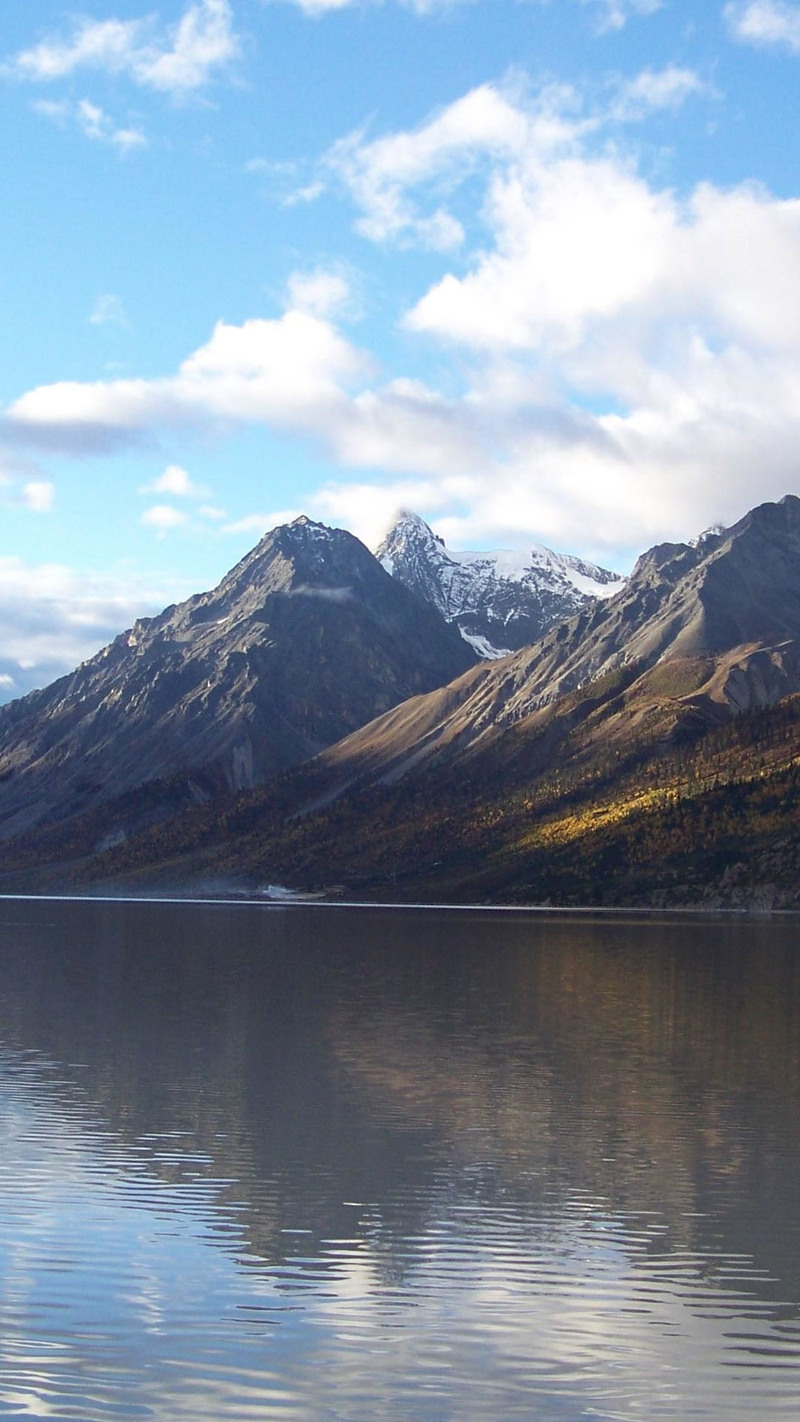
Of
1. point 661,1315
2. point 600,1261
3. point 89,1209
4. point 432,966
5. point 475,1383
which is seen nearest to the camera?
point 475,1383

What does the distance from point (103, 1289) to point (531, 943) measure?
145469 mm

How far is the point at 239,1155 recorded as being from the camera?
40844 millimetres

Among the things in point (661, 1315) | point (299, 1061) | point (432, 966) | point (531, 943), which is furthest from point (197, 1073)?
point (531, 943)

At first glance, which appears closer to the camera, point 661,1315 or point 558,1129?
point 661,1315

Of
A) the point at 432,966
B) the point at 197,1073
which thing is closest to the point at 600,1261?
the point at 197,1073

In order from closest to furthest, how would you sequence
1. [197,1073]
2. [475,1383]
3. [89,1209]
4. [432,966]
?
[475,1383] → [89,1209] → [197,1073] → [432,966]

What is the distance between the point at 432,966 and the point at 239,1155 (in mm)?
84952

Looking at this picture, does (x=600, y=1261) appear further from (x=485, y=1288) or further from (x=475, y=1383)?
(x=475, y=1383)

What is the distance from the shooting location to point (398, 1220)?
3409 centimetres

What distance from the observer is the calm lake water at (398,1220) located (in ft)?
77.3

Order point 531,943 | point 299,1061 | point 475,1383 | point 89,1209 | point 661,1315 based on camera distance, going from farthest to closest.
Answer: point 531,943 < point 299,1061 < point 89,1209 < point 661,1315 < point 475,1383

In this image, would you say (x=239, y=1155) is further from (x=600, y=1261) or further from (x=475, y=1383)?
(x=475, y=1383)

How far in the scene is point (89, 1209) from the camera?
1350 inches

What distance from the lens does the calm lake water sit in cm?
2355
